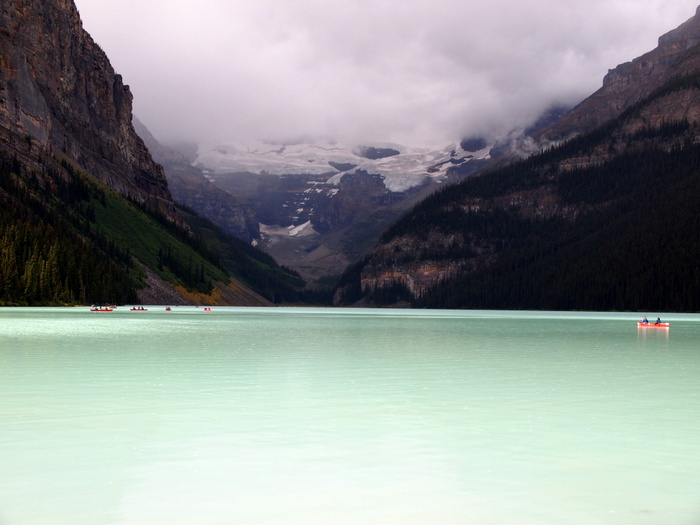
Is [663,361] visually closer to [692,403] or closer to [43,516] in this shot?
[692,403]

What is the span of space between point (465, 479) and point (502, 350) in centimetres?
4936

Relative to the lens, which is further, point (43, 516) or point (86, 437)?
point (86, 437)

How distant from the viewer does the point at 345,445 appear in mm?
24188

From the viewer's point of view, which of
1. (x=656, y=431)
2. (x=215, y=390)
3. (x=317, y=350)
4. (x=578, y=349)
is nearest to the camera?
(x=656, y=431)

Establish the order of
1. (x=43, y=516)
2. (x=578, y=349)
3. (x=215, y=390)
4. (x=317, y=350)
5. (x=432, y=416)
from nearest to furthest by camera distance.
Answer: (x=43, y=516) → (x=432, y=416) → (x=215, y=390) → (x=317, y=350) → (x=578, y=349)

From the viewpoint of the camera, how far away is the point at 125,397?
3441 cm

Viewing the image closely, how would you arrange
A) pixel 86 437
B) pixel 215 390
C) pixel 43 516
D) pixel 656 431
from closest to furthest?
pixel 43 516
pixel 86 437
pixel 656 431
pixel 215 390

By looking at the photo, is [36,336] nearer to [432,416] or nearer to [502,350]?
[502,350]

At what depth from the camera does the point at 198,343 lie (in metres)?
72.9

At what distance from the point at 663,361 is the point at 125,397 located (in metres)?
43.2

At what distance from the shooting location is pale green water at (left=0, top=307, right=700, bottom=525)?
17.4 m

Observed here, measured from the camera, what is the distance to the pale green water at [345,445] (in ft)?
57.1

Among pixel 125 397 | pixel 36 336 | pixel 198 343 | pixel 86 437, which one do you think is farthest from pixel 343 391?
pixel 36 336

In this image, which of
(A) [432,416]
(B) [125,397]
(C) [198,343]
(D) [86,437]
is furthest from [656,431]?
(C) [198,343]
